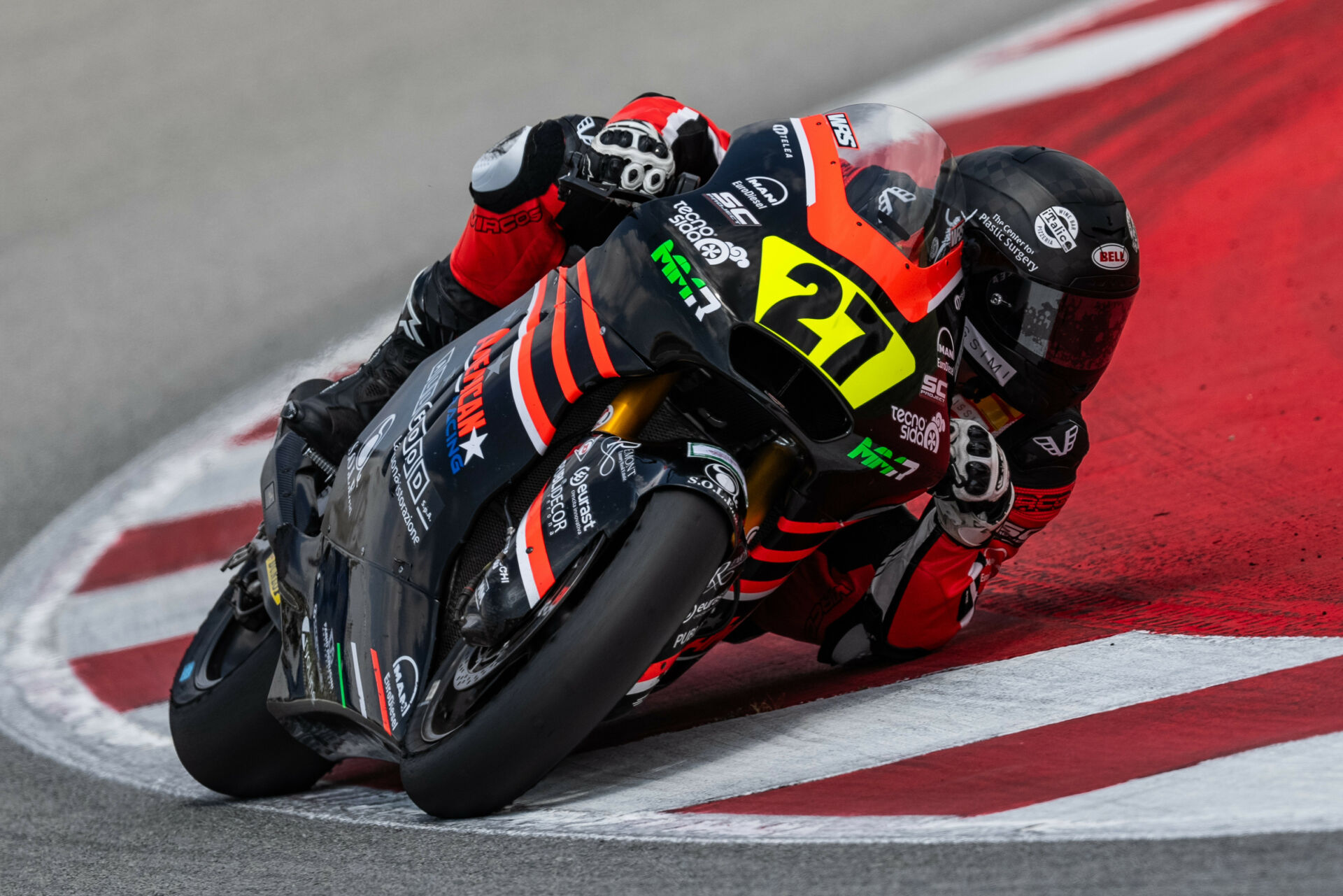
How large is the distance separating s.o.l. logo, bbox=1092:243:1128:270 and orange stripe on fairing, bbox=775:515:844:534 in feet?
2.82

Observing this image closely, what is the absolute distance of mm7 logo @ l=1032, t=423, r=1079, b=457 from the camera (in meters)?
3.33

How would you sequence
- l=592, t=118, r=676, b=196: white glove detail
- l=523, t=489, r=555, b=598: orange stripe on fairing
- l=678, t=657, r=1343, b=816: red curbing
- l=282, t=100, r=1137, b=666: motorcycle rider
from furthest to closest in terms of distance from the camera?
l=282, t=100, r=1137, b=666: motorcycle rider, l=592, t=118, r=676, b=196: white glove detail, l=523, t=489, r=555, b=598: orange stripe on fairing, l=678, t=657, r=1343, b=816: red curbing

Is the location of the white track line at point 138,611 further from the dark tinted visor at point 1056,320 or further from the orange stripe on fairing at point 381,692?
the dark tinted visor at point 1056,320

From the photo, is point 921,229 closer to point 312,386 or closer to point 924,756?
point 924,756

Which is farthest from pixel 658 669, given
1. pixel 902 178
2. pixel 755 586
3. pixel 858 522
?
pixel 902 178

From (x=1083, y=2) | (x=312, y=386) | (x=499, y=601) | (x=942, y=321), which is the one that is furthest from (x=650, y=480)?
(x=1083, y=2)

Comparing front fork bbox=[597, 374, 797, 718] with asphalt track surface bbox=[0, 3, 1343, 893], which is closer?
front fork bbox=[597, 374, 797, 718]

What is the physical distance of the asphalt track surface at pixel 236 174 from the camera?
17.0 feet

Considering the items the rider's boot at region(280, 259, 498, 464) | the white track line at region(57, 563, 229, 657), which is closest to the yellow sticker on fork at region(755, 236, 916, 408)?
the rider's boot at region(280, 259, 498, 464)

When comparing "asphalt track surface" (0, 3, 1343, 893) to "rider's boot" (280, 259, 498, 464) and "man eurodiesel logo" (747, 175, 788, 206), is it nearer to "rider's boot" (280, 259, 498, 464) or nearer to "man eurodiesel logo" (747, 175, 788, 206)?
"rider's boot" (280, 259, 498, 464)

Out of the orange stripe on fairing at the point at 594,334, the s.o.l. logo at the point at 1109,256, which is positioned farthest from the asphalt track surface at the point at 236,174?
the orange stripe on fairing at the point at 594,334

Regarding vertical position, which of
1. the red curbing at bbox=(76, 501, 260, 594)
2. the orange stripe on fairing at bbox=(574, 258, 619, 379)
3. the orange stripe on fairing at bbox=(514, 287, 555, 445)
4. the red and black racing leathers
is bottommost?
the red curbing at bbox=(76, 501, 260, 594)

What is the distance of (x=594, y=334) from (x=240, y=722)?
4.33 feet

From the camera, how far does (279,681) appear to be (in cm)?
301
